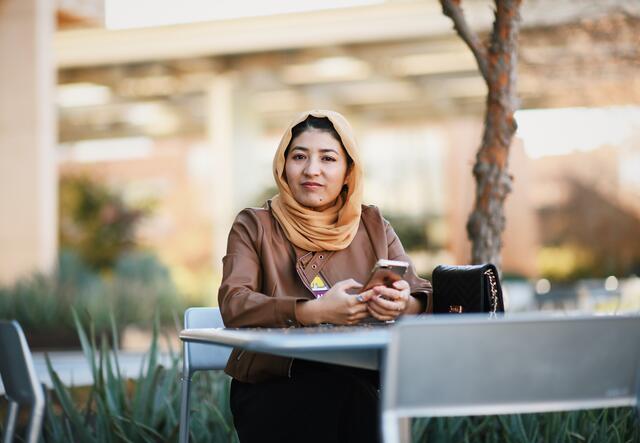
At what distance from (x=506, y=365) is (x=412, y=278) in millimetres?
965

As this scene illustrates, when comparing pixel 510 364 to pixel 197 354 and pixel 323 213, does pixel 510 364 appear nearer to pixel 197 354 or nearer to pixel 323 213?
pixel 323 213

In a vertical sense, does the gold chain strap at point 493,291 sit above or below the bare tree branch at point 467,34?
below

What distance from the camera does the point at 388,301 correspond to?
2.40 m

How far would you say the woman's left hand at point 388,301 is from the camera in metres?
2.38

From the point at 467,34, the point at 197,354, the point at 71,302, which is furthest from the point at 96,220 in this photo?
the point at 197,354

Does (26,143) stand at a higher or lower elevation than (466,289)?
higher

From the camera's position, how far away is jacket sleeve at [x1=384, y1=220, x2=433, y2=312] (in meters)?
2.64

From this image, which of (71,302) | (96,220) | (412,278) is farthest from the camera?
(96,220)

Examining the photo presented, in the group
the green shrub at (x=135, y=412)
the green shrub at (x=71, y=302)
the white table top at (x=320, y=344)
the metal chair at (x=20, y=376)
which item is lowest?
the green shrub at (x=71, y=302)

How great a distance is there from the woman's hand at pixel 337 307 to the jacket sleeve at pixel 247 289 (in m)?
0.04

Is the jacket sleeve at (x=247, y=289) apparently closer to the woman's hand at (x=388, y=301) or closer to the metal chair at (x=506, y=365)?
the woman's hand at (x=388, y=301)

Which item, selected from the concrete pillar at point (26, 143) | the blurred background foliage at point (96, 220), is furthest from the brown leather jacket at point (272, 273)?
the blurred background foliage at point (96, 220)

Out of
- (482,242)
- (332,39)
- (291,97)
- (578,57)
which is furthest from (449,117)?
(482,242)

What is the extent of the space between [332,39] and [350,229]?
14.8 metres
